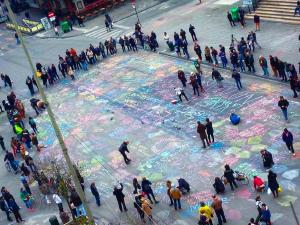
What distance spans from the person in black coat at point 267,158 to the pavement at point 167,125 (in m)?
0.39

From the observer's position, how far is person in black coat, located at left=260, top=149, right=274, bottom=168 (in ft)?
83.5

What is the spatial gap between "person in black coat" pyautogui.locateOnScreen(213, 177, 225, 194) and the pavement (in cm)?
32

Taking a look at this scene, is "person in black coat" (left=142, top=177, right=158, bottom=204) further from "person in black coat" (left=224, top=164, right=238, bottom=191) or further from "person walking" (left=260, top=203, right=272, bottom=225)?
"person walking" (left=260, top=203, right=272, bottom=225)

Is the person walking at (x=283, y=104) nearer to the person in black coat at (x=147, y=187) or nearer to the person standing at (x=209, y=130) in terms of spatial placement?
the person standing at (x=209, y=130)

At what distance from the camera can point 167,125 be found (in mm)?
33125

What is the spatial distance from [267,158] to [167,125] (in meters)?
8.79

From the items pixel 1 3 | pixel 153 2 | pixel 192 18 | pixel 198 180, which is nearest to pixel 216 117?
pixel 198 180

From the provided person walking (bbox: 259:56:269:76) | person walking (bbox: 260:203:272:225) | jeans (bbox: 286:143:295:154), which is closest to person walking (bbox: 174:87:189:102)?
person walking (bbox: 259:56:269:76)

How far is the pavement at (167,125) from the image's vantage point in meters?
25.9

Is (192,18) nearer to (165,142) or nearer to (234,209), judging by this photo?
(165,142)

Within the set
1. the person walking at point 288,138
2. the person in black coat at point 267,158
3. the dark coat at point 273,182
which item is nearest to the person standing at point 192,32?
the person walking at point 288,138

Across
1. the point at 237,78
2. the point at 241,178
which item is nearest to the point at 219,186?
the point at 241,178

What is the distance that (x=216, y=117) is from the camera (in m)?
32.1

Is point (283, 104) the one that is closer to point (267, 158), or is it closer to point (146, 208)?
point (267, 158)
